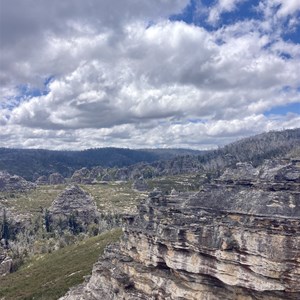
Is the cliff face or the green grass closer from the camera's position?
the cliff face

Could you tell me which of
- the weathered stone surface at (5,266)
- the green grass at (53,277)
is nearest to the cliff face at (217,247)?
the green grass at (53,277)

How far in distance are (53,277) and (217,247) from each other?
6052cm

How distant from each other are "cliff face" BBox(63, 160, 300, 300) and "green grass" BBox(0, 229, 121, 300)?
73.1 feet

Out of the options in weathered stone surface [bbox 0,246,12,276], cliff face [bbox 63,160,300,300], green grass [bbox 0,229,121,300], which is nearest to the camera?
cliff face [bbox 63,160,300,300]

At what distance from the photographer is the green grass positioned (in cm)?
8031

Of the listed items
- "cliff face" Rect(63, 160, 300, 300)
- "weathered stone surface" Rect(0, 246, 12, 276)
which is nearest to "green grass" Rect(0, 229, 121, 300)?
"weathered stone surface" Rect(0, 246, 12, 276)

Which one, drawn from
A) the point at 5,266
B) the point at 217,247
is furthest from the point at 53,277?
the point at 217,247

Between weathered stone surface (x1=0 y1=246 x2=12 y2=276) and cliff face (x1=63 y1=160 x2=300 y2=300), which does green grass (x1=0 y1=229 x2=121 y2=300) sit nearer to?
weathered stone surface (x1=0 y1=246 x2=12 y2=276)

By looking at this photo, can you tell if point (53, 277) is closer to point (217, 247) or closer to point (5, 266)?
point (5, 266)

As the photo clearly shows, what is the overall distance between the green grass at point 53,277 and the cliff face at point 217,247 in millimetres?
22289

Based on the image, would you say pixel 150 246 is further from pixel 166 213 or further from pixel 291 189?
pixel 291 189

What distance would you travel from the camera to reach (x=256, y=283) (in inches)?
1566

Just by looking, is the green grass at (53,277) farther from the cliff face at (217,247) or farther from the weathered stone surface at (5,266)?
the cliff face at (217,247)

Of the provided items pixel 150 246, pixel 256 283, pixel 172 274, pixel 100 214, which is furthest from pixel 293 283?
pixel 100 214
